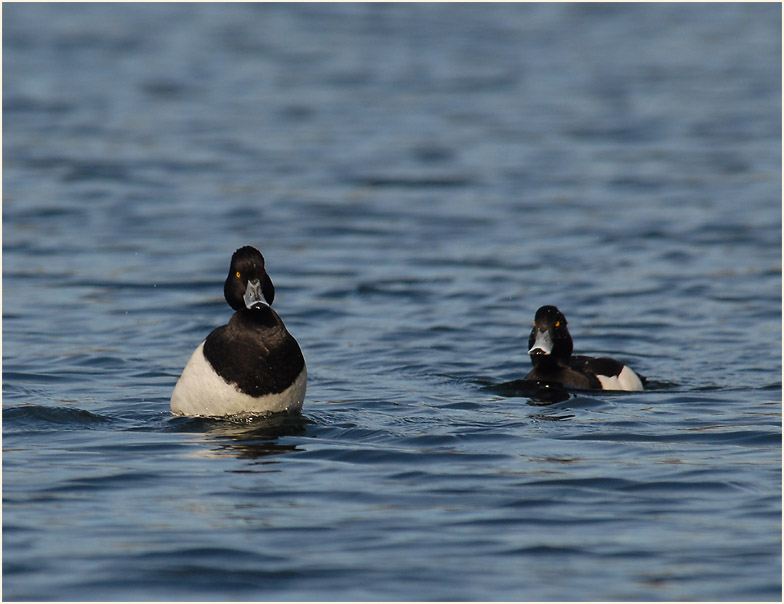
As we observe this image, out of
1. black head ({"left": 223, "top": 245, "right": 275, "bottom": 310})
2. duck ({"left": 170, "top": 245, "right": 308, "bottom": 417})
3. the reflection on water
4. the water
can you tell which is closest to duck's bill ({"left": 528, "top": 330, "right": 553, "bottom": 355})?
the water

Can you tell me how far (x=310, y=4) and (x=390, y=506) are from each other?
132 feet

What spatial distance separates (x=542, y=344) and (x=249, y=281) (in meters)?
3.21

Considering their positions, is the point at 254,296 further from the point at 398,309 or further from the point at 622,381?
the point at 398,309

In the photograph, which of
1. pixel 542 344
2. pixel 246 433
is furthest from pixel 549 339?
pixel 246 433

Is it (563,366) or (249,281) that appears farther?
(563,366)

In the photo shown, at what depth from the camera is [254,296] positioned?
402 inches

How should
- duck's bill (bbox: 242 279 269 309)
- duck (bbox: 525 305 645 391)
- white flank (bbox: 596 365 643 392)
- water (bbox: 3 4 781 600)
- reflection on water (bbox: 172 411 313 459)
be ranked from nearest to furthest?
water (bbox: 3 4 781 600) → reflection on water (bbox: 172 411 313 459) → duck's bill (bbox: 242 279 269 309) → white flank (bbox: 596 365 643 392) → duck (bbox: 525 305 645 391)

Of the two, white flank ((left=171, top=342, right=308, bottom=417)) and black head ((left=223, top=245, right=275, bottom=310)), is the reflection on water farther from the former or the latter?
black head ((left=223, top=245, right=275, bottom=310))

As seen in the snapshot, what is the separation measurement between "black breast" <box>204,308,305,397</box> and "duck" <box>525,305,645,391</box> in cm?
279

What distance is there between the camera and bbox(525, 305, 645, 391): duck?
40.1 ft

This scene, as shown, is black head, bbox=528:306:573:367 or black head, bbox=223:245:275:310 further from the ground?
black head, bbox=223:245:275:310

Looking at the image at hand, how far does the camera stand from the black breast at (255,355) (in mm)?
10203

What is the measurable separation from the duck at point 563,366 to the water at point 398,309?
0.36 meters

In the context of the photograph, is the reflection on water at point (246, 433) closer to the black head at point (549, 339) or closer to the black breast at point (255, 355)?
the black breast at point (255, 355)
